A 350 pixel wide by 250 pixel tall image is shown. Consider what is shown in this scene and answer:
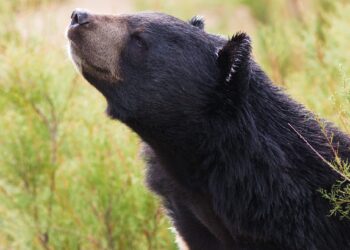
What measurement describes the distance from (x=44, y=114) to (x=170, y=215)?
83.2 inches

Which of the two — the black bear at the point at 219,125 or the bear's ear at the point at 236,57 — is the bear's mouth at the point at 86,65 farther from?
the bear's ear at the point at 236,57

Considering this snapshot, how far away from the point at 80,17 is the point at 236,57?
0.75 metres

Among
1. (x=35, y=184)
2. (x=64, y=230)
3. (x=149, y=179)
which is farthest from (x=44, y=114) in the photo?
(x=149, y=179)

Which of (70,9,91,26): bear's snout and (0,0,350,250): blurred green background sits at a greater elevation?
(70,9,91,26): bear's snout

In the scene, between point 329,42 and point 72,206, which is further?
point 329,42

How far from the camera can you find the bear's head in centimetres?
399

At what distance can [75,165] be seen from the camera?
5832mm

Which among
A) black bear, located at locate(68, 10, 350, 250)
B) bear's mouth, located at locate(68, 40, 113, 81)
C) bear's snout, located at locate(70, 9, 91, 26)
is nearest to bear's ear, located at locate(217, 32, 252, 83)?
black bear, located at locate(68, 10, 350, 250)

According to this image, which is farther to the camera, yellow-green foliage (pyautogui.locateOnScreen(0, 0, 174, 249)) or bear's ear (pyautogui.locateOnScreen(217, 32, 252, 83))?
yellow-green foliage (pyautogui.locateOnScreen(0, 0, 174, 249))

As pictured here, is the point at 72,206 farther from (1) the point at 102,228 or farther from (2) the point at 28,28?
(2) the point at 28,28

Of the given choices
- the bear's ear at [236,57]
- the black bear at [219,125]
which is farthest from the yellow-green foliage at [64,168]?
the bear's ear at [236,57]

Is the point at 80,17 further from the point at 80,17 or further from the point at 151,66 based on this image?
the point at 151,66

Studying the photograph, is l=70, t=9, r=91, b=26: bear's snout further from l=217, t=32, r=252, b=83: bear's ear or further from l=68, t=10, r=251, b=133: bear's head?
l=217, t=32, r=252, b=83: bear's ear

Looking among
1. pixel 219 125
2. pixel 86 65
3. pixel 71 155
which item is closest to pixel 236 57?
pixel 219 125
